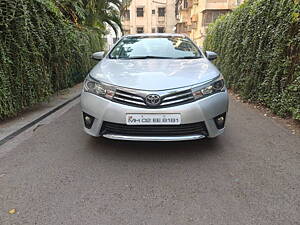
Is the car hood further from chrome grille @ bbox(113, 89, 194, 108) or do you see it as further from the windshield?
the windshield

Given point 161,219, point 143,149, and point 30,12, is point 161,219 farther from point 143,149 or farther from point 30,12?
point 30,12

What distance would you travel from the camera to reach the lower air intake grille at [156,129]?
9.44 ft

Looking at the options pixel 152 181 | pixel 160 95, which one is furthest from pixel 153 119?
pixel 152 181

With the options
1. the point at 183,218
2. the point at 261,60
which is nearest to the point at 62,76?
the point at 261,60

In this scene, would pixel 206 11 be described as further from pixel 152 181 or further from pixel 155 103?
pixel 152 181

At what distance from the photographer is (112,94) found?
9.62 feet

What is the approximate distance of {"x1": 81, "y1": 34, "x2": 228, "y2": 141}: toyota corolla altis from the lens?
2.83m

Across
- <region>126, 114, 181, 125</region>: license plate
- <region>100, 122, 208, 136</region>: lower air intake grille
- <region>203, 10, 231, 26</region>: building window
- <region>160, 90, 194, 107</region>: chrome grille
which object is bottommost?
<region>100, 122, 208, 136</region>: lower air intake grille

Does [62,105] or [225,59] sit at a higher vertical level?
[225,59]

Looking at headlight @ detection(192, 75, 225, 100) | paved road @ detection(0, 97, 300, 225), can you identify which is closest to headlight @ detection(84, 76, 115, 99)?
paved road @ detection(0, 97, 300, 225)

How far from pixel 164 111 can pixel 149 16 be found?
148 ft

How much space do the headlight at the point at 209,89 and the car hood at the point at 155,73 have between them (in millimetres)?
80

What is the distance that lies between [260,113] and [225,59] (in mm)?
3265

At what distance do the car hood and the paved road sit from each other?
0.91 m
